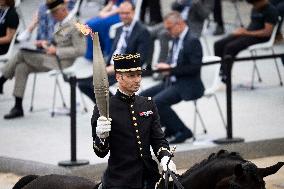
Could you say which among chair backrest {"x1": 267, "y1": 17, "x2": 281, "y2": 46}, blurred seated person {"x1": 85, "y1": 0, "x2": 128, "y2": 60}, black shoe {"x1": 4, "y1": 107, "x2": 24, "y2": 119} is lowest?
black shoe {"x1": 4, "y1": 107, "x2": 24, "y2": 119}

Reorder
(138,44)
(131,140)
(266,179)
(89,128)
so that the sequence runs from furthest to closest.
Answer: (138,44)
(89,128)
(266,179)
(131,140)

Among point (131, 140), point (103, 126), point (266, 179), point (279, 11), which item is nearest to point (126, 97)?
point (131, 140)

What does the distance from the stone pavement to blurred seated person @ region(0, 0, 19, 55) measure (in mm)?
899

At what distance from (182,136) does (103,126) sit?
20.9 ft

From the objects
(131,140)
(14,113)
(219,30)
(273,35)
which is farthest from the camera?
(219,30)

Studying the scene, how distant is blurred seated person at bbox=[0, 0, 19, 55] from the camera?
16719 mm

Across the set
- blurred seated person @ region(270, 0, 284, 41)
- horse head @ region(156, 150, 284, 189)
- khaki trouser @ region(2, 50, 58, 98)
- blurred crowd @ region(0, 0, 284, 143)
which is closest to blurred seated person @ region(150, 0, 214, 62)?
blurred crowd @ region(0, 0, 284, 143)

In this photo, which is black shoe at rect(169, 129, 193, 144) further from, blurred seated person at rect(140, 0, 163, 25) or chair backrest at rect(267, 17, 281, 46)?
blurred seated person at rect(140, 0, 163, 25)

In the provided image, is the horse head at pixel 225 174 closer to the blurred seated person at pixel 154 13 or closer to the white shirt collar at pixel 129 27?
the white shirt collar at pixel 129 27

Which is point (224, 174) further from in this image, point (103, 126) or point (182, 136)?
point (182, 136)

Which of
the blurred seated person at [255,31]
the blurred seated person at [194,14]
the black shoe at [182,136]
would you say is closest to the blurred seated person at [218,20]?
the blurred seated person at [194,14]

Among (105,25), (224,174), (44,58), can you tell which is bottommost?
(105,25)

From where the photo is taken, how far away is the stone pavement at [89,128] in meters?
13.9

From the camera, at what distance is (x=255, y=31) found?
691 inches
